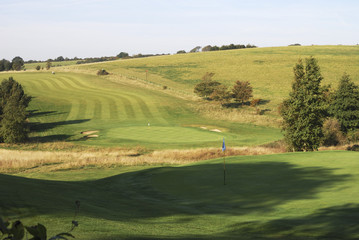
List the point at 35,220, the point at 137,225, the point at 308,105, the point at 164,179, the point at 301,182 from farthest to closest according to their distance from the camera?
the point at 308,105
the point at 164,179
the point at 301,182
the point at 137,225
the point at 35,220

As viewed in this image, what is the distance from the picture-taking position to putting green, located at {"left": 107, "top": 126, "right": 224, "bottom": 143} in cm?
4182

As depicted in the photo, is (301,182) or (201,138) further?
(201,138)

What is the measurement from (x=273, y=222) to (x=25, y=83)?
283 ft

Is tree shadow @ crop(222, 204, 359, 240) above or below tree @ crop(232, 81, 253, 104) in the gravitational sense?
below

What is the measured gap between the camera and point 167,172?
65.5ft

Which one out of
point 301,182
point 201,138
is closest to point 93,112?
point 201,138

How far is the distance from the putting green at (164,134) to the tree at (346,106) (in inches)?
530

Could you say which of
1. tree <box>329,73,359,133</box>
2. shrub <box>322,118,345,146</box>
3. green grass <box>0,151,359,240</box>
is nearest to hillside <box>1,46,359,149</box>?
shrub <box>322,118,345,146</box>

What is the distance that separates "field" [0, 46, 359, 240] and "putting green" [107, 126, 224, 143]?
0.43ft

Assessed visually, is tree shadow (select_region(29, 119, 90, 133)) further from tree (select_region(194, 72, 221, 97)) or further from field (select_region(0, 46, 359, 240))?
tree (select_region(194, 72, 221, 97))

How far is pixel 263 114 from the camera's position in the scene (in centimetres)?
6284

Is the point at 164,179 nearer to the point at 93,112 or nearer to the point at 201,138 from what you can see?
the point at 201,138

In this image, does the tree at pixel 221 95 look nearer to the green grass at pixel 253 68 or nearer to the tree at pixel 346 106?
the green grass at pixel 253 68

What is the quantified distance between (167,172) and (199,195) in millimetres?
5348
